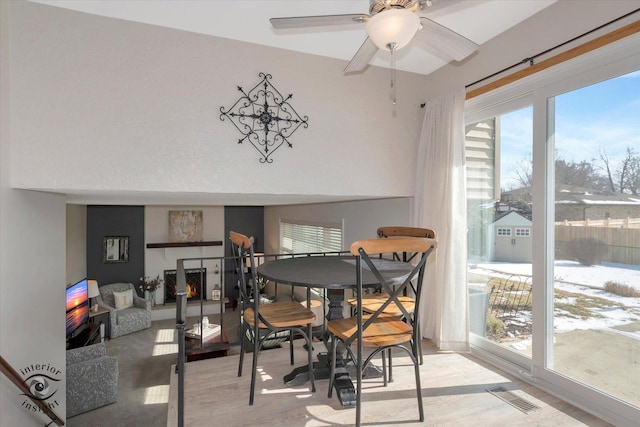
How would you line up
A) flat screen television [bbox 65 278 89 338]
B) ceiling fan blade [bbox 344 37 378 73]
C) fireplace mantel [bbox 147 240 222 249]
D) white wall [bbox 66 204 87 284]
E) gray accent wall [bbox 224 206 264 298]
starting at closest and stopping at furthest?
ceiling fan blade [bbox 344 37 378 73] → flat screen television [bbox 65 278 89 338] → white wall [bbox 66 204 87 284] → fireplace mantel [bbox 147 240 222 249] → gray accent wall [bbox 224 206 264 298]

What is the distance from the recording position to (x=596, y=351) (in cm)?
200

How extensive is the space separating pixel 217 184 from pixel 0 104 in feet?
4.30

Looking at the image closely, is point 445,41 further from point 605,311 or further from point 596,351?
point 596,351

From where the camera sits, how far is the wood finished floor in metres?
1.87

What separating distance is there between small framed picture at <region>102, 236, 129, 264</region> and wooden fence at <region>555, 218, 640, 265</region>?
28.8 ft

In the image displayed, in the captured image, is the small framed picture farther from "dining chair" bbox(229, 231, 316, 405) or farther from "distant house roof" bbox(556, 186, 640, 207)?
"distant house roof" bbox(556, 186, 640, 207)

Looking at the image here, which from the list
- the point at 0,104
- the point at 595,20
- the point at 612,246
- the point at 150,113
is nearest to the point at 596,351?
the point at 612,246

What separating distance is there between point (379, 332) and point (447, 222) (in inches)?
54.3

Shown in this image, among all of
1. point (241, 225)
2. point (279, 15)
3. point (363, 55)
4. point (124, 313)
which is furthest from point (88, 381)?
point (363, 55)

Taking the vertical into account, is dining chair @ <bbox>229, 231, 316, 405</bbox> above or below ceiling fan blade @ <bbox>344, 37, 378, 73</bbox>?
below

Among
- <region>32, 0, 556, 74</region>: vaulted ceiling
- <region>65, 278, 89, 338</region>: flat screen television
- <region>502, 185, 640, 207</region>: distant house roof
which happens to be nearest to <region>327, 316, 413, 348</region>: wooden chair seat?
<region>502, 185, 640, 207</region>: distant house roof

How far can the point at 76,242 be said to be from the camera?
271 inches

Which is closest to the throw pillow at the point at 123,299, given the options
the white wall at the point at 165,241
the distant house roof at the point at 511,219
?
the white wall at the point at 165,241

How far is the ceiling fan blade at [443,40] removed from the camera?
157cm
